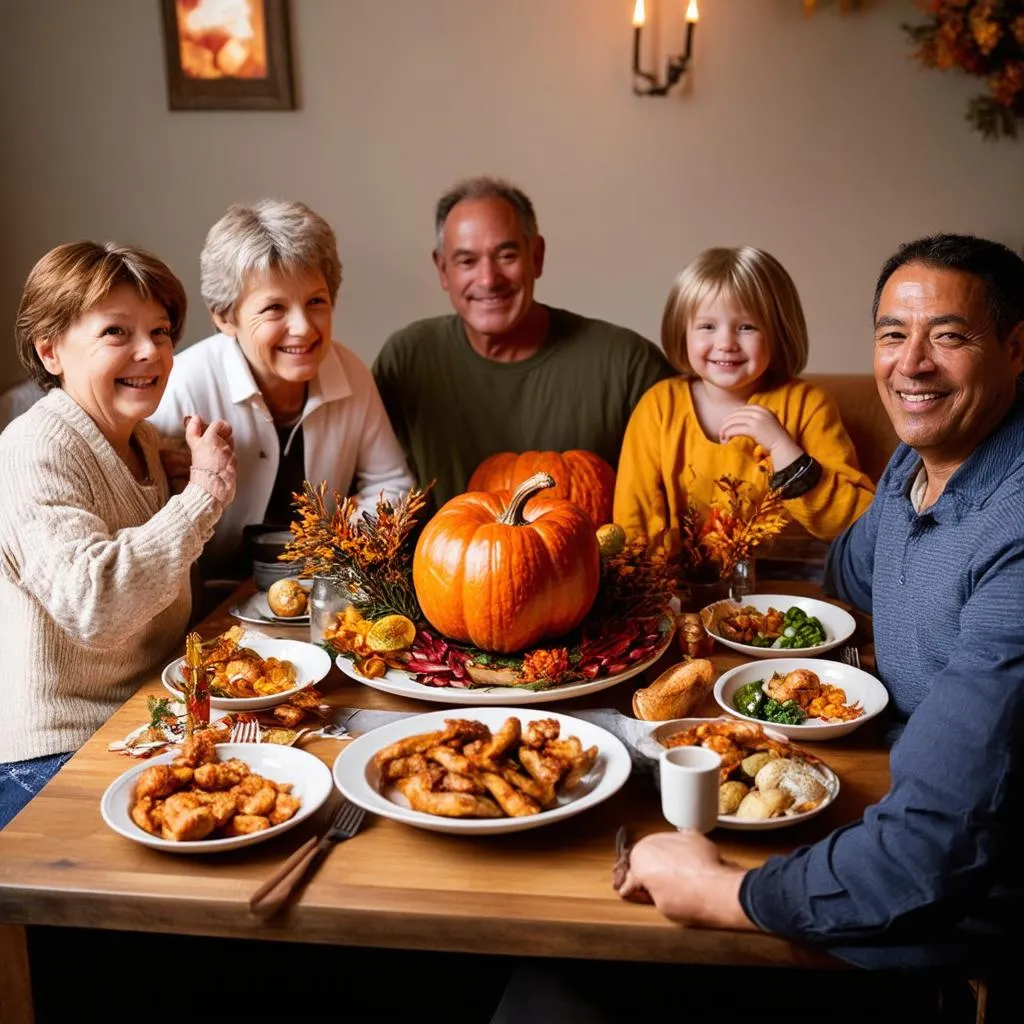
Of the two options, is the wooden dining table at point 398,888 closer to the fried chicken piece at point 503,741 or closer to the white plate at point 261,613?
the fried chicken piece at point 503,741

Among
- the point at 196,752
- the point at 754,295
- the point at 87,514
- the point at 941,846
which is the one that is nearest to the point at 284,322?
the point at 87,514

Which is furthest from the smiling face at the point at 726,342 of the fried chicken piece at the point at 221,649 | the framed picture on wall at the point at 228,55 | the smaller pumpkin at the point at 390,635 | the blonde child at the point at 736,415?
the framed picture on wall at the point at 228,55

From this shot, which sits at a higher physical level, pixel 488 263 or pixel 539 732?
pixel 488 263

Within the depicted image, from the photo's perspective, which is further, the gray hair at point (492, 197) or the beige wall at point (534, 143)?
the beige wall at point (534, 143)

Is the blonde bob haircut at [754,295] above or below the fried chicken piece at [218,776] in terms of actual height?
above

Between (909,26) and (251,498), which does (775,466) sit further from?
(909,26)

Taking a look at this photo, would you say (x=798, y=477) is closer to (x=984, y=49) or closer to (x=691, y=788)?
(x=691, y=788)

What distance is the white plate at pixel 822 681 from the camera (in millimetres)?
1520

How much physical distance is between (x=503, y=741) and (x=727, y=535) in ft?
2.57

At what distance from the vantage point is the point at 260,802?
1.33 metres

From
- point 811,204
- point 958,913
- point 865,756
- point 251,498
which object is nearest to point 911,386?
point 865,756

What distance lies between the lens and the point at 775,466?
7.93 ft

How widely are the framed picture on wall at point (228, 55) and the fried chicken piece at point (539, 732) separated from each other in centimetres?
311

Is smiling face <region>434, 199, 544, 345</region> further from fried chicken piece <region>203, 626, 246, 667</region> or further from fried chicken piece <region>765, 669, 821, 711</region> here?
fried chicken piece <region>765, 669, 821, 711</region>
